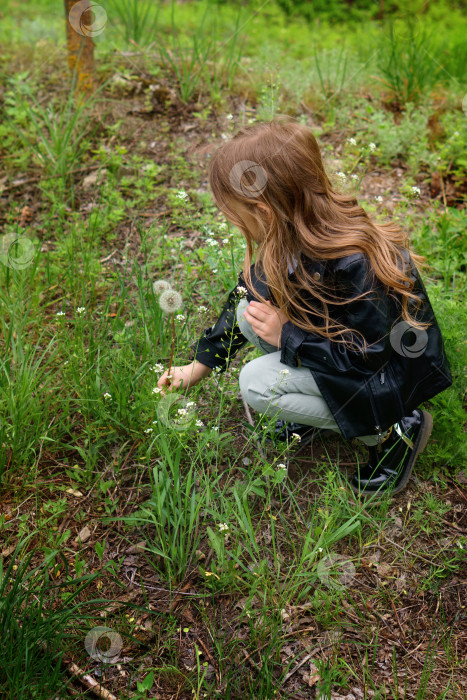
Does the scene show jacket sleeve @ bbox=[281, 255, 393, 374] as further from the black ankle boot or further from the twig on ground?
the twig on ground

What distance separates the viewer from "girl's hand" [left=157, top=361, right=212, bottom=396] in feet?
6.61

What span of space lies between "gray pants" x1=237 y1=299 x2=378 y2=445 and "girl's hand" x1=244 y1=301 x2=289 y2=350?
0.09 m

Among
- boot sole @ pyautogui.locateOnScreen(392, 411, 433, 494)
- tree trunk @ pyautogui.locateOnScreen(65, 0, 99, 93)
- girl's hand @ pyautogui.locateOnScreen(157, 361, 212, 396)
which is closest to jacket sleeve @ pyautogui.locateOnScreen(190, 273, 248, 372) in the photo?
girl's hand @ pyautogui.locateOnScreen(157, 361, 212, 396)

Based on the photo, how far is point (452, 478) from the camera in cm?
215

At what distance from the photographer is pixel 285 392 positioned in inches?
77.3

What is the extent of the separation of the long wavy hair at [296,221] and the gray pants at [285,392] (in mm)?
191

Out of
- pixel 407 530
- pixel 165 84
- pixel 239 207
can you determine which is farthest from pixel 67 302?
pixel 165 84

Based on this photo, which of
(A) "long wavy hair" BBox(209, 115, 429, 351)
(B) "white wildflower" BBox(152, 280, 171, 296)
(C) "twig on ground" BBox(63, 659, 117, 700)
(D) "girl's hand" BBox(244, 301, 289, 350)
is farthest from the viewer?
(B) "white wildflower" BBox(152, 280, 171, 296)

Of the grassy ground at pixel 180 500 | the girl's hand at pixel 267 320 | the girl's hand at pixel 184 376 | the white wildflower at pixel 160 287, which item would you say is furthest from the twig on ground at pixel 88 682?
the white wildflower at pixel 160 287

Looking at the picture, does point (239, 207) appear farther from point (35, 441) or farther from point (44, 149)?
point (44, 149)

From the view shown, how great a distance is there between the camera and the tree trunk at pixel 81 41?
11.0 ft

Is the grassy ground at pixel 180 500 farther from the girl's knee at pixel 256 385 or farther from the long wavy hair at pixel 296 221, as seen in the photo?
the long wavy hair at pixel 296 221

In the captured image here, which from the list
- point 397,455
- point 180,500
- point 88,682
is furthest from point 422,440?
point 88,682

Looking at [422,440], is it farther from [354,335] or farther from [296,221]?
[296,221]
